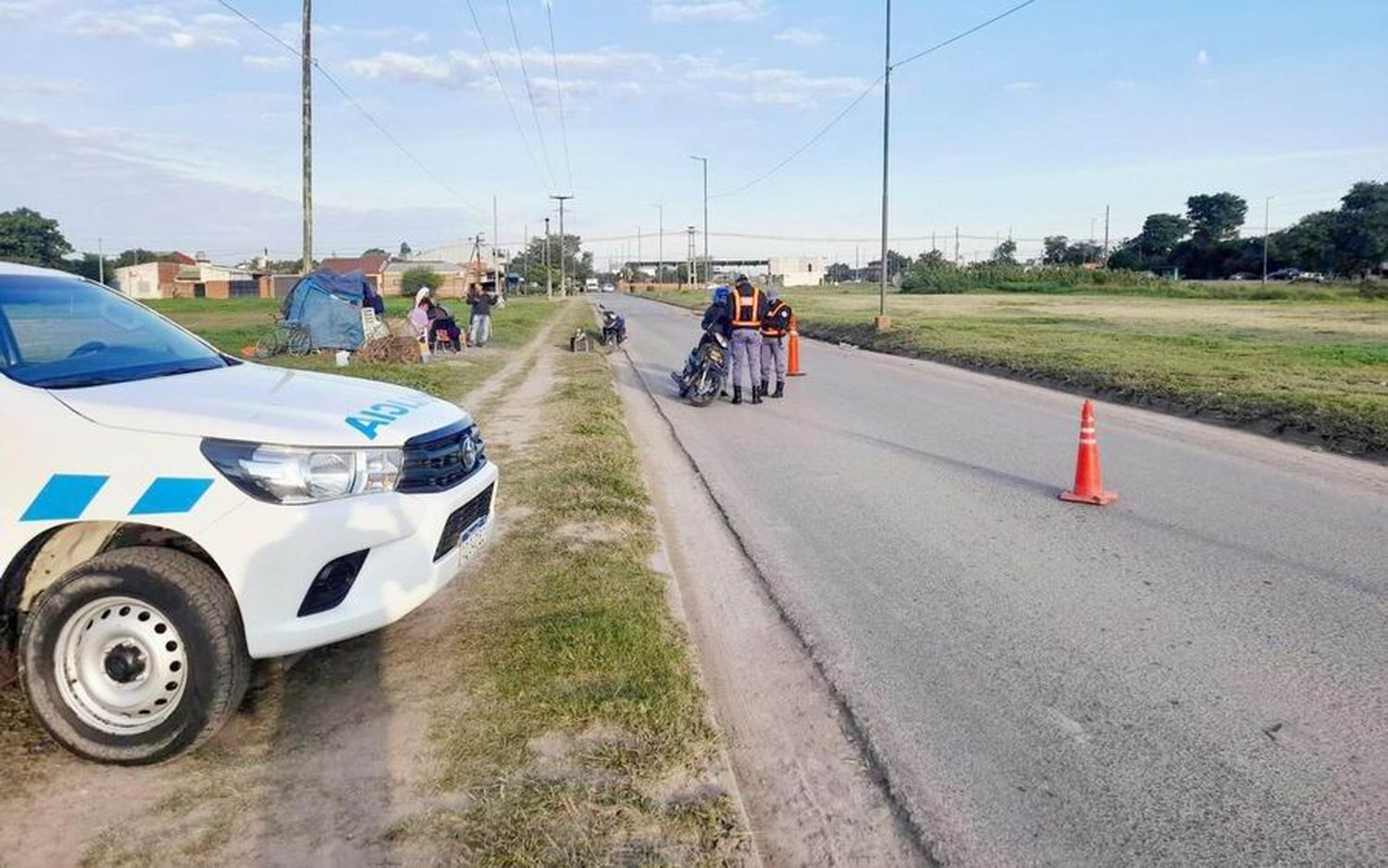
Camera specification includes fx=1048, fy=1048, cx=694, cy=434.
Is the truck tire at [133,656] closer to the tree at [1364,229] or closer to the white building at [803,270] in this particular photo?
the tree at [1364,229]

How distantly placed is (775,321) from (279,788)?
40.1ft

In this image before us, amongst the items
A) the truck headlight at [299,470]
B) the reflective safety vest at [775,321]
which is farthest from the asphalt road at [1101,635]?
the reflective safety vest at [775,321]

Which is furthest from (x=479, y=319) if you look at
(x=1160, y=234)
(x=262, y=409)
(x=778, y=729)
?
(x=1160, y=234)

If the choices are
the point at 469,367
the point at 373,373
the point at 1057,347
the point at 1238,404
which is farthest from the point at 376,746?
the point at 1057,347

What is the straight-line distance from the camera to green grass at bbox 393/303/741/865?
3.13 metres

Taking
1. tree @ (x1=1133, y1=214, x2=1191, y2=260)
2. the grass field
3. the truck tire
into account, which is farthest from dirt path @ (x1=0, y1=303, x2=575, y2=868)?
tree @ (x1=1133, y1=214, x2=1191, y2=260)

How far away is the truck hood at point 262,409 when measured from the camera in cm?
379

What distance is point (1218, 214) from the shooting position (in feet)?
365

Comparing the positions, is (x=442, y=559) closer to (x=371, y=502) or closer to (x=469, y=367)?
(x=371, y=502)

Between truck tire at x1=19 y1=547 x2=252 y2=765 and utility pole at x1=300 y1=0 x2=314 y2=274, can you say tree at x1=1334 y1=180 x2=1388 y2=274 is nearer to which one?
utility pole at x1=300 y1=0 x2=314 y2=274

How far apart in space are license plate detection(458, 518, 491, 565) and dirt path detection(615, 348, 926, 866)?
1.16 m

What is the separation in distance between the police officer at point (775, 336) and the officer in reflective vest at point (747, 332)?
15cm

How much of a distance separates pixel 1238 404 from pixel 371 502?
12.1m

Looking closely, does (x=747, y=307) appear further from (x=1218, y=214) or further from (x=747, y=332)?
(x=1218, y=214)
